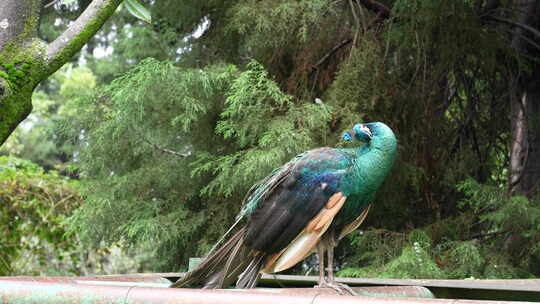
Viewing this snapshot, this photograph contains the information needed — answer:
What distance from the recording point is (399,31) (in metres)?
4.56

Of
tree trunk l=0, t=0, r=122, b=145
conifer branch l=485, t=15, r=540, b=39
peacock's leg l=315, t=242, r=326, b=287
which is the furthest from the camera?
conifer branch l=485, t=15, r=540, b=39

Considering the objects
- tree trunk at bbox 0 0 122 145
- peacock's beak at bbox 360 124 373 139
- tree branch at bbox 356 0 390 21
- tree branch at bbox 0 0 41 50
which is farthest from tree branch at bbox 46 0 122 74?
tree branch at bbox 356 0 390 21

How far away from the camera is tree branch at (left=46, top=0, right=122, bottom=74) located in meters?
2.90

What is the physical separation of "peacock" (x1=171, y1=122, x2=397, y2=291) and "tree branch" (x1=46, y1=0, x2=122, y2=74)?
119 centimetres

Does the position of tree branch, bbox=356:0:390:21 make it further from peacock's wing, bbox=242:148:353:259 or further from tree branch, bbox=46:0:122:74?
peacock's wing, bbox=242:148:353:259

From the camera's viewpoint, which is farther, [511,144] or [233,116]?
[511,144]

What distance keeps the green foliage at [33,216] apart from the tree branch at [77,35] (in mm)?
2872

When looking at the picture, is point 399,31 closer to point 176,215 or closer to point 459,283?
point 176,215

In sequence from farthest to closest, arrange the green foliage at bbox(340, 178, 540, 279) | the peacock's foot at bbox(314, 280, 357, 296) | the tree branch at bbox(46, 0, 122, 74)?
1. the green foliage at bbox(340, 178, 540, 279)
2. the tree branch at bbox(46, 0, 122, 74)
3. the peacock's foot at bbox(314, 280, 357, 296)

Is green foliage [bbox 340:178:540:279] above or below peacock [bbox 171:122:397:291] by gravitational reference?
below

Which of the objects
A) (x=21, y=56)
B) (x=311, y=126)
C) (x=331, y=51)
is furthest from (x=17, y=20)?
(x=331, y=51)

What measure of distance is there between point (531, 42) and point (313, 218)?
327 cm

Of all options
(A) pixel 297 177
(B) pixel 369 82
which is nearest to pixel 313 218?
(A) pixel 297 177

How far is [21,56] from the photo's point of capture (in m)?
2.81
